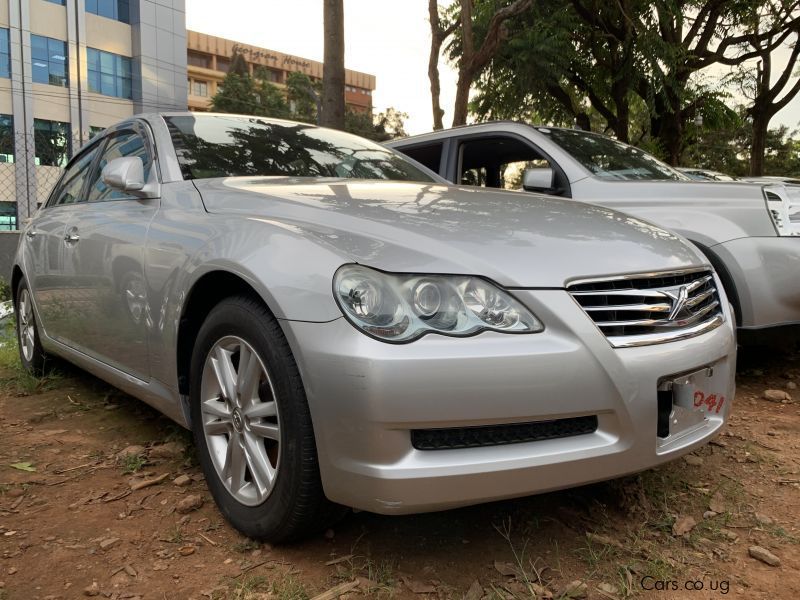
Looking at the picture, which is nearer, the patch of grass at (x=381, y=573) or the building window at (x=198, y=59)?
the patch of grass at (x=381, y=573)

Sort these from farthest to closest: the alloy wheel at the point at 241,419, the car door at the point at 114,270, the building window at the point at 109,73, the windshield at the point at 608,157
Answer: the building window at the point at 109,73
the windshield at the point at 608,157
the car door at the point at 114,270
the alloy wheel at the point at 241,419

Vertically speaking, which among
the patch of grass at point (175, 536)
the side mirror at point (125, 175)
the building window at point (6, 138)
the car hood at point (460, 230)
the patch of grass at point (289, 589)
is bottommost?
the patch of grass at point (175, 536)

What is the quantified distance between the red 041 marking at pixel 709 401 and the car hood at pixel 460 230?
0.41 m

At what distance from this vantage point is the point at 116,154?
3.50 metres

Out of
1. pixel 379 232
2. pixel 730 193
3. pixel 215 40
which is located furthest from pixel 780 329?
pixel 215 40

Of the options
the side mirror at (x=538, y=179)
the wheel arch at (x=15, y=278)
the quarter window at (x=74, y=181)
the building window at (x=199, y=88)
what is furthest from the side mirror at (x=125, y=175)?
Answer: the building window at (x=199, y=88)

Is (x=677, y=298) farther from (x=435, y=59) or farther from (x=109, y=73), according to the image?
(x=109, y=73)

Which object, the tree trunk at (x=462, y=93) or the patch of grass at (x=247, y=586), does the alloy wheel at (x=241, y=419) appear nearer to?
the patch of grass at (x=247, y=586)

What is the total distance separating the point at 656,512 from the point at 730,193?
2.15 m

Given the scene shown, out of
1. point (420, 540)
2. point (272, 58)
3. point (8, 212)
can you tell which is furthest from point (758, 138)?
point (272, 58)

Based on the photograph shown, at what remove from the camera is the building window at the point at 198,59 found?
58566 mm

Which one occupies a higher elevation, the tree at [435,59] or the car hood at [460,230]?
the tree at [435,59]

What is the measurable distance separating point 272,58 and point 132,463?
6651 cm

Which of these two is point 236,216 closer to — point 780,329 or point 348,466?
point 348,466
